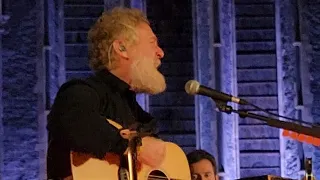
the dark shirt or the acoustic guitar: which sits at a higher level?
the dark shirt

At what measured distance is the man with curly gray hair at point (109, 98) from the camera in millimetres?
1854

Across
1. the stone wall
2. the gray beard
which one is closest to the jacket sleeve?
the gray beard

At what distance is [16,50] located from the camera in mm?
5344

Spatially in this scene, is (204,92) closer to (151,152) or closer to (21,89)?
(151,152)

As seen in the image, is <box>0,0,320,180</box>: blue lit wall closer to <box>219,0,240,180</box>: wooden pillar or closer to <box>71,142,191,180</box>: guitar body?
<box>219,0,240,180</box>: wooden pillar

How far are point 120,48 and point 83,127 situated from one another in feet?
1.06

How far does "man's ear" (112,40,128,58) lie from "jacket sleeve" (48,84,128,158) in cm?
24

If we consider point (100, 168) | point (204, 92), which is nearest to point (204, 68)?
point (204, 92)

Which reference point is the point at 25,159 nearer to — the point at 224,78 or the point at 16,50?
the point at 16,50

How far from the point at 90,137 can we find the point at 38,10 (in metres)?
3.75

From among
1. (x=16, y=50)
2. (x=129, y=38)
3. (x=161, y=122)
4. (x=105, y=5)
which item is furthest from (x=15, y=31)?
(x=129, y=38)

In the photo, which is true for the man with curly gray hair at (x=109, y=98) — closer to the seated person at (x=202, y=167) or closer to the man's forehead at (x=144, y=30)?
the man's forehead at (x=144, y=30)

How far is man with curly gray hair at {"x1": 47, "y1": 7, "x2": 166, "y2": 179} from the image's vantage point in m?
1.85

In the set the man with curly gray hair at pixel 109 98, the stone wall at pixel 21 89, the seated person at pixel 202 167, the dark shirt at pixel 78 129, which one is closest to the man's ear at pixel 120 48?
the man with curly gray hair at pixel 109 98
